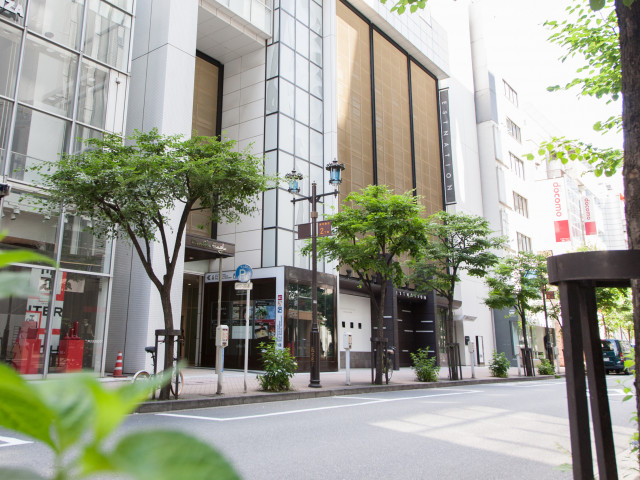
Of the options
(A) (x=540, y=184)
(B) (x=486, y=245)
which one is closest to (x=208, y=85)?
(B) (x=486, y=245)

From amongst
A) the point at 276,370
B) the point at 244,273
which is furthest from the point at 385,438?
the point at 244,273

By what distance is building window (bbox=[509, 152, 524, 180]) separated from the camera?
148 feet

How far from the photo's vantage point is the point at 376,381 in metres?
16.8

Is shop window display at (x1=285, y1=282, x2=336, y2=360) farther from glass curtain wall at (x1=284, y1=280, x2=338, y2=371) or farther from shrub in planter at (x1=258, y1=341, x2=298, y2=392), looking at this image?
shrub in planter at (x1=258, y1=341, x2=298, y2=392)

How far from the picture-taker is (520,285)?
90.5 ft

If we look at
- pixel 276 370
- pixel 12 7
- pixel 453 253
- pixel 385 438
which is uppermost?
pixel 12 7

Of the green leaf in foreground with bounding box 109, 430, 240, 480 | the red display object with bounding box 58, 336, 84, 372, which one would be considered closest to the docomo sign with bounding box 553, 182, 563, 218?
the red display object with bounding box 58, 336, 84, 372

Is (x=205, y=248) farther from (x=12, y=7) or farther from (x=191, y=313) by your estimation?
(x=12, y=7)

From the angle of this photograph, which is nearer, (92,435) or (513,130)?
(92,435)

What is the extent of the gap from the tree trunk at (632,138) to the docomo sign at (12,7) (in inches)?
612

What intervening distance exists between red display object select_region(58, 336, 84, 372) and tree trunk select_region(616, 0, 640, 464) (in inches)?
554

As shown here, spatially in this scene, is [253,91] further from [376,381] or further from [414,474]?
[414,474]

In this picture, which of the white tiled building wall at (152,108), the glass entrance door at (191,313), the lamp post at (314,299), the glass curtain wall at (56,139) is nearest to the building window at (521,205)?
the glass entrance door at (191,313)

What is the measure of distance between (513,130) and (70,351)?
42.5 m
